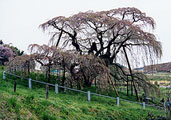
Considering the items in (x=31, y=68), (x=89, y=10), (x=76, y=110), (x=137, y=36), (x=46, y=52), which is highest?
(x=89, y=10)

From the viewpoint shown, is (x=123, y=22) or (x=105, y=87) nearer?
(x=105, y=87)

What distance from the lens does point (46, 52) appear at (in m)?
15.6

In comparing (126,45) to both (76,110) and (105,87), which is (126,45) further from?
(76,110)

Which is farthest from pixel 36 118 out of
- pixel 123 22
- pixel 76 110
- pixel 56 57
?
pixel 123 22

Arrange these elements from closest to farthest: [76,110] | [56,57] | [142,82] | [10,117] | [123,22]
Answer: [10,117] → [76,110] → [56,57] → [123,22] → [142,82]

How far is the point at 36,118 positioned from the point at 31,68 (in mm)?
7655

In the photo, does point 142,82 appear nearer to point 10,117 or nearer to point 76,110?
point 76,110

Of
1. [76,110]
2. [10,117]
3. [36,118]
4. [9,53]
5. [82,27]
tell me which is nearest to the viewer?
[10,117]

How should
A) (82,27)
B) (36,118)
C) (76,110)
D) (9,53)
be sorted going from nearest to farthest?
1. (36,118)
2. (76,110)
3. (82,27)
4. (9,53)

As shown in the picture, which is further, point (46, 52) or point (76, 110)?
point (46, 52)

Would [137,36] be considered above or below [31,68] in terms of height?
above

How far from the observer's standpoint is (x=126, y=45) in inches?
766

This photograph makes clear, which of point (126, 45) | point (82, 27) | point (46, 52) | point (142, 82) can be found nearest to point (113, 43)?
point (126, 45)

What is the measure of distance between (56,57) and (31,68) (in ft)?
6.11
